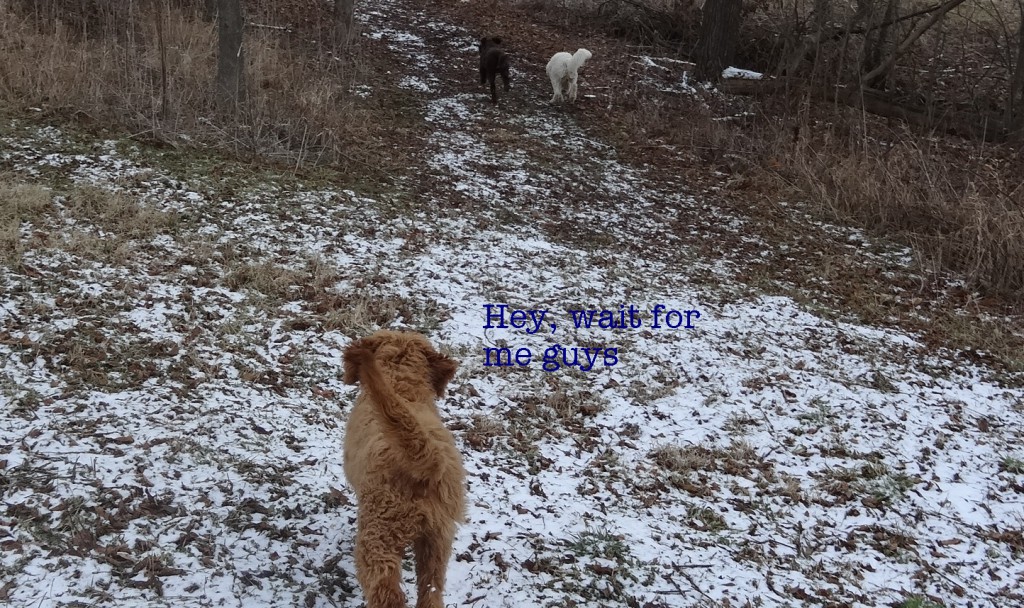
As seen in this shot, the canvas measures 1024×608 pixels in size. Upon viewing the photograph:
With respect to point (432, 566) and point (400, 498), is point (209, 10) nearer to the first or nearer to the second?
point (400, 498)

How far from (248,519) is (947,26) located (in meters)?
19.6

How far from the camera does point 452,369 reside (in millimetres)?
3094

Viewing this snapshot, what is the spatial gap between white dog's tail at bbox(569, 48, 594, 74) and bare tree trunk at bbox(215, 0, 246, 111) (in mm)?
5724

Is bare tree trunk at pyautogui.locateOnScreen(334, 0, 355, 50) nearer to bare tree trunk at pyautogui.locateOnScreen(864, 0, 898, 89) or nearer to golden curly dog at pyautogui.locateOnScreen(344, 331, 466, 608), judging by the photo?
bare tree trunk at pyautogui.locateOnScreen(864, 0, 898, 89)

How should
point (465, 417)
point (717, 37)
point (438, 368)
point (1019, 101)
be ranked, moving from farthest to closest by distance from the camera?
point (717, 37)
point (1019, 101)
point (465, 417)
point (438, 368)

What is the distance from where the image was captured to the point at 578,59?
11.7 metres

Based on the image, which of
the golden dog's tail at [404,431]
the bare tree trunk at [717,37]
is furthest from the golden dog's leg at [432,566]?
the bare tree trunk at [717,37]

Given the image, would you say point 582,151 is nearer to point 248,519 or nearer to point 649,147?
point 649,147

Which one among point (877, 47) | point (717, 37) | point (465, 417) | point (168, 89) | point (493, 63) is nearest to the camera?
point (465, 417)

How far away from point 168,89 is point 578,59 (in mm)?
6719

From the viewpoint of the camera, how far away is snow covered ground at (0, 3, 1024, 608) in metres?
3.13

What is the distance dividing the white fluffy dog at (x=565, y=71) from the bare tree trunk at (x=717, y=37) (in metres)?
3.15

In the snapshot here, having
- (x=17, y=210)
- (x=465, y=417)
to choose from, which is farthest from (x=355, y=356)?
(x=17, y=210)

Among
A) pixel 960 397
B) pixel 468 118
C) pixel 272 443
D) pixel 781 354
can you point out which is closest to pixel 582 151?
pixel 468 118
